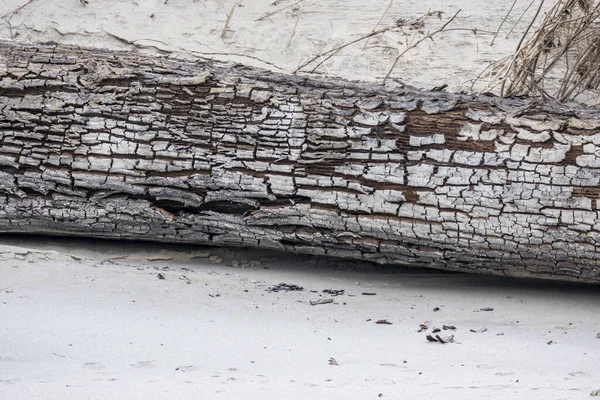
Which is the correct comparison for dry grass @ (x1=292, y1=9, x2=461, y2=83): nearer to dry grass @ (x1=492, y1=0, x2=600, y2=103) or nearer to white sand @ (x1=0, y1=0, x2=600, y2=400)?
white sand @ (x1=0, y1=0, x2=600, y2=400)

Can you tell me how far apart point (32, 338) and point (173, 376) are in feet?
1.87

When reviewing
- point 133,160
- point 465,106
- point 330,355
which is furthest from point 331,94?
point 330,355

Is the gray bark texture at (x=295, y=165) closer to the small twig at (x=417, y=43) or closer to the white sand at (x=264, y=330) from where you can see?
the white sand at (x=264, y=330)

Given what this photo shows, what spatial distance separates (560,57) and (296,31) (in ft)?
5.47

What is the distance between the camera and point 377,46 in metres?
4.93

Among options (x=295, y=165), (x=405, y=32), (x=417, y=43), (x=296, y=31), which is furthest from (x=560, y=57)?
(x=295, y=165)

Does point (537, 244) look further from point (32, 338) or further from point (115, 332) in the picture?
point (32, 338)

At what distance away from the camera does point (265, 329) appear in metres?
2.76

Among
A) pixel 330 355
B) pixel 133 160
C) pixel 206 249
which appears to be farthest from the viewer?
pixel 206 249

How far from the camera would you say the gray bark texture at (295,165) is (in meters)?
3.07

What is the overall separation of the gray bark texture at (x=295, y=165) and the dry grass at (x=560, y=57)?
0.88 metres

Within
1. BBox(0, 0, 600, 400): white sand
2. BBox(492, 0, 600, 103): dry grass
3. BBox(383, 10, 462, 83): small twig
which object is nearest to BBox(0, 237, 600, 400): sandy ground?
BBox(0, 0, 600, 400): white sand

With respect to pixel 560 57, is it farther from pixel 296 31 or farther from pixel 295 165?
pixel 295 165

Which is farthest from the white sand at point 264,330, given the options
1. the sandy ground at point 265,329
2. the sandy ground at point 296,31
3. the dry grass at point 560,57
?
the dry grass at point 560,57
